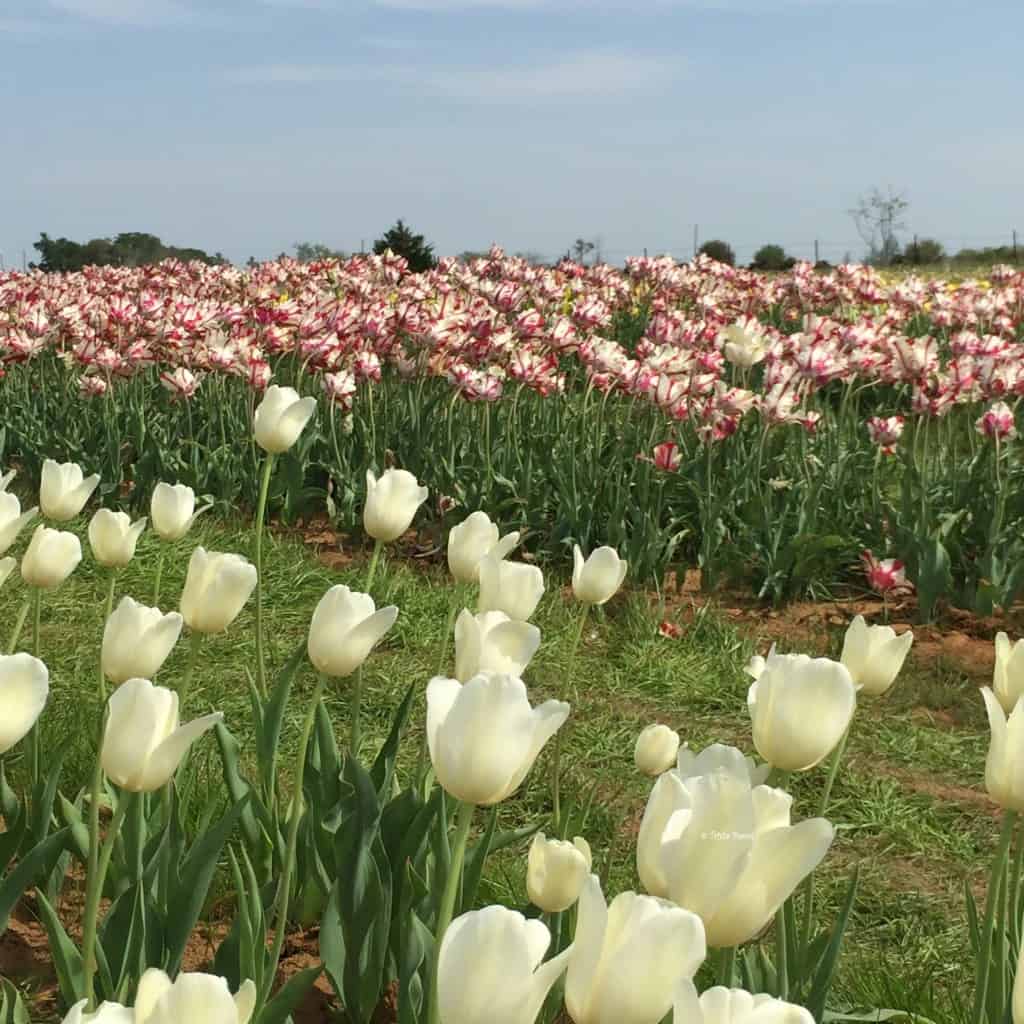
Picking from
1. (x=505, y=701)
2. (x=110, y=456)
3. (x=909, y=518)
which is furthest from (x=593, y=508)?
(x=505, y=701)

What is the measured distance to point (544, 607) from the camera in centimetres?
513

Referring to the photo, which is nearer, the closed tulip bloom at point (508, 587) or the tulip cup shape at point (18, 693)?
the tulip cup shape at point (18, 693)

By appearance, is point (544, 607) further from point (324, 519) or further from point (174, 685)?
point (324, 519)

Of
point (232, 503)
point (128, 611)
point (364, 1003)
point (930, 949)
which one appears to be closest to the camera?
point (128, 611)

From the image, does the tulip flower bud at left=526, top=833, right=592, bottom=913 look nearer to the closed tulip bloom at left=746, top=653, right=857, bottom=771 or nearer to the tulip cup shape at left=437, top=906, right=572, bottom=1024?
the closed tulip bloom at left=746, top=653, right=857, bottom=771

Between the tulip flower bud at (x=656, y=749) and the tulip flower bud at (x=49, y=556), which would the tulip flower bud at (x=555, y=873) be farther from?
the tulip flower bud at (x=49, y=556)

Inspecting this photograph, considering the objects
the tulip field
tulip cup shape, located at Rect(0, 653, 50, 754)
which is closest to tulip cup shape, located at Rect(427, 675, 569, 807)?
the tulip field

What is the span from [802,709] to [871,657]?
507 mm

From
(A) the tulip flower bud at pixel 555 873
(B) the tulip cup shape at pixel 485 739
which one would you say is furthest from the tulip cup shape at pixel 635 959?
(A) the tulip flower bud at pixel 555 873

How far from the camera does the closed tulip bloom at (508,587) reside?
1.98 meters

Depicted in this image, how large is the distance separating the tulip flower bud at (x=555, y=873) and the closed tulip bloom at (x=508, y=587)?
0.59 m

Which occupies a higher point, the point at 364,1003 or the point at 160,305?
the point at 160,305

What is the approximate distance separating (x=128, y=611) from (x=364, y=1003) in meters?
0.71

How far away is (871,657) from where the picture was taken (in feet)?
6.12
